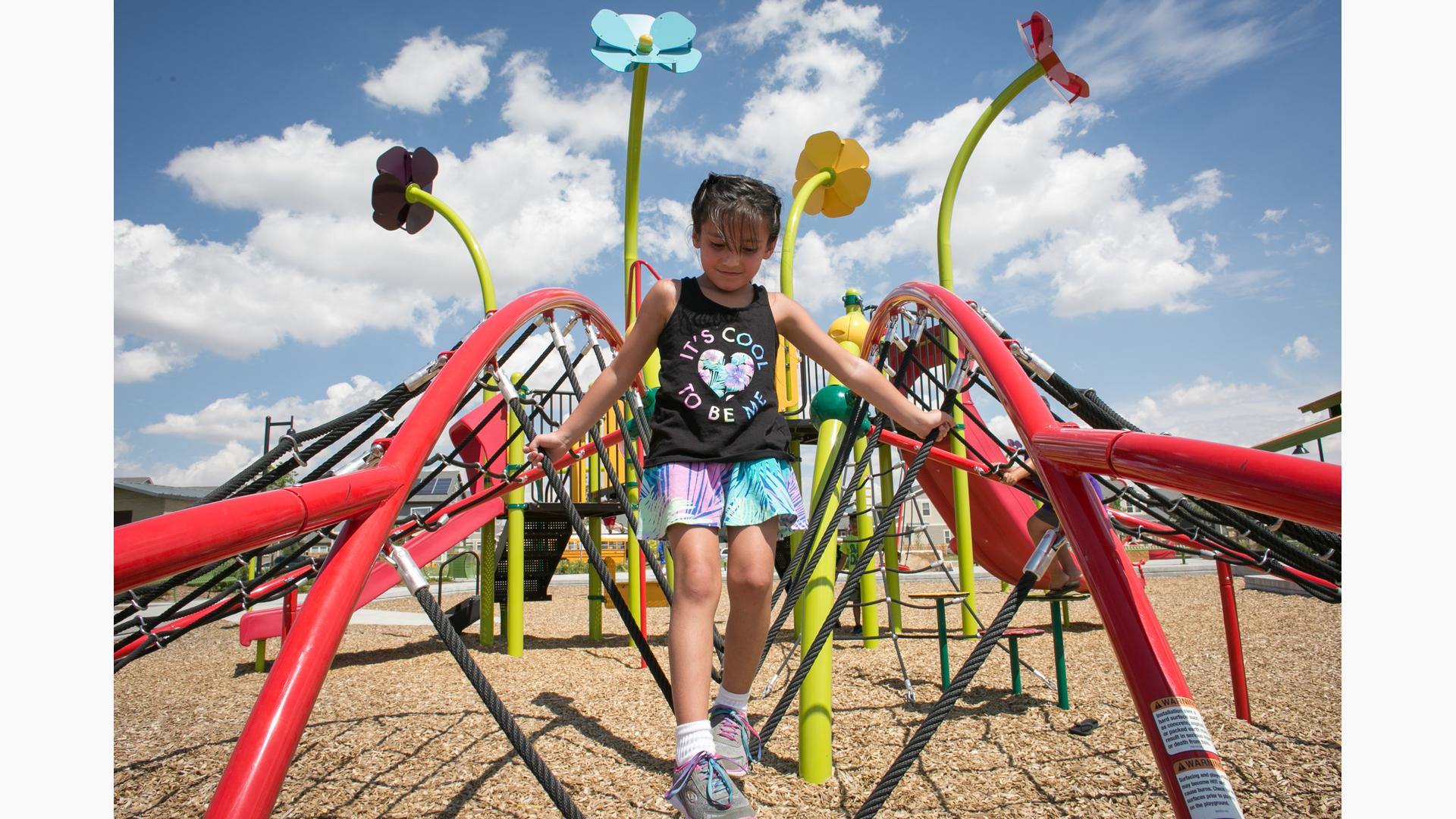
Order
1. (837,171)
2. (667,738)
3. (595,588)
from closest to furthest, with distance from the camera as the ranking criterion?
(667,738)
(837,171)
(595,588)

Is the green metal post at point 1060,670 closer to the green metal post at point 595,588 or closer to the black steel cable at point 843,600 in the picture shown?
the black steel cable at point 843,600

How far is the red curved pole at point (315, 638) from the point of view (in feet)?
3.58

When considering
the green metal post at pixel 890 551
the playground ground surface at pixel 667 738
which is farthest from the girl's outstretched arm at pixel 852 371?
the green metal post at pixel 890 551

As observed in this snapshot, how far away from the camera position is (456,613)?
723cm

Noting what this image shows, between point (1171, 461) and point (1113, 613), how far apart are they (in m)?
0.36

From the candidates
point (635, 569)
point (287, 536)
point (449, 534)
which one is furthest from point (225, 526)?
point (449, 534)

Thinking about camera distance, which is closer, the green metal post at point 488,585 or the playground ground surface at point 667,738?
the playground ground surface at point 667,738

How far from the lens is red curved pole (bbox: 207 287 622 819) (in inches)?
43.0

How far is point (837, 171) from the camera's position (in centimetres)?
553

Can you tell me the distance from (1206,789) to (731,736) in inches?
41.5

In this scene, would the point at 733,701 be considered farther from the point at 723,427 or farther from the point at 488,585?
the point at 488,585

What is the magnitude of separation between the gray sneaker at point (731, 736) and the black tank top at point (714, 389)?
24.7 inches

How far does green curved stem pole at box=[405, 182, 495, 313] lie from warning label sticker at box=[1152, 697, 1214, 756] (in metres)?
5.56

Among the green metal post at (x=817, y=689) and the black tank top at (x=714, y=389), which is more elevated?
the black tank top at (x=714, y=389)
